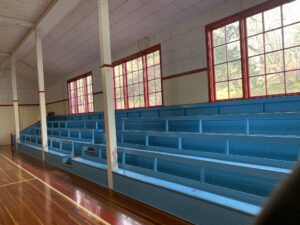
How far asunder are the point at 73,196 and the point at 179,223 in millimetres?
1879

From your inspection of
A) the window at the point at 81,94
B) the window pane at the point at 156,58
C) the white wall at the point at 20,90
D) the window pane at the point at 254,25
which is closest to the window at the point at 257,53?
the window pane at the point at 254,25

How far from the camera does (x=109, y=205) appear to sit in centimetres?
347

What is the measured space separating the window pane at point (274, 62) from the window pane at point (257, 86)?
8.2 inches

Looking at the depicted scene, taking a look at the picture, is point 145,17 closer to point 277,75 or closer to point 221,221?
point 277,75

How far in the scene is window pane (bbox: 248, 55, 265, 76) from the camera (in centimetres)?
454

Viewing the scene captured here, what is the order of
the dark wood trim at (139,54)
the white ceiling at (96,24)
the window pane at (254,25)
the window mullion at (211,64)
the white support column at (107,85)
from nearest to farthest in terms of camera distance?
the white support column at (107,85), the window pane at (254,25), the window mullion at (211,64), the white ceiling at (96,24), the dark wood trim at (139,54)

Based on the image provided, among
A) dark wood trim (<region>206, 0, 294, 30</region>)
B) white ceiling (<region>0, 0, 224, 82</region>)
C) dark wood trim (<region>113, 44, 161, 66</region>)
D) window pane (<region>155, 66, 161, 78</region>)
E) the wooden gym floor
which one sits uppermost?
white ceiling (<region>0, 0, 224, 82</region>)

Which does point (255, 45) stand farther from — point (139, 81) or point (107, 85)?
point (139, 81)

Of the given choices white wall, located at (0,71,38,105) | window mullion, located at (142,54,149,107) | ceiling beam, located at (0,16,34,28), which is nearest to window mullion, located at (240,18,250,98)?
window mullion, located at (142,54,149,107)

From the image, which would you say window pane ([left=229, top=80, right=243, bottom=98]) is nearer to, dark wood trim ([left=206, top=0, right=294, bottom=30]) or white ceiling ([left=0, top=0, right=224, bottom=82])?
dark wood trim ([left=206, top=0, right=294, bottom=30])

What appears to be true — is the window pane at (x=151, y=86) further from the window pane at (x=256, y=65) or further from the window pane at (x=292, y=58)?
the window pane at (x=292, y=58)

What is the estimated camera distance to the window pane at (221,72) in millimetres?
5117

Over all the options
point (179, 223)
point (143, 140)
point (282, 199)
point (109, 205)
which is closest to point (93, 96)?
point (143, 140)

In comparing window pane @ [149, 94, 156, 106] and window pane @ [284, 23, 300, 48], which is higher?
window pane @ [284, 23, 300, 48]
